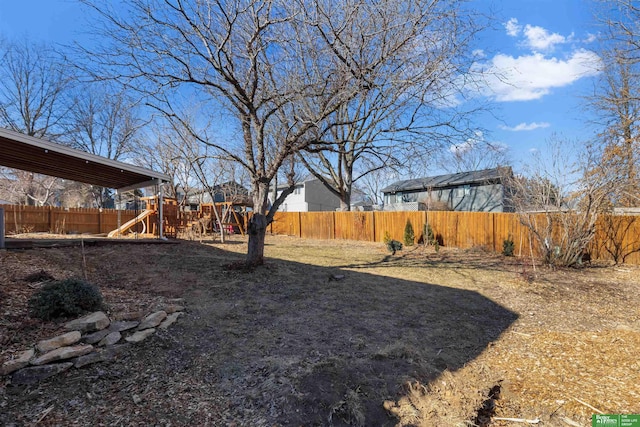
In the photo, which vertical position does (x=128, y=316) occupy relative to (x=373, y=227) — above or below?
below

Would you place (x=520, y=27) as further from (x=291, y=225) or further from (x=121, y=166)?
(x=291, y=225)

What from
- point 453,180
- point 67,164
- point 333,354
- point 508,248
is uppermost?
point 453,180

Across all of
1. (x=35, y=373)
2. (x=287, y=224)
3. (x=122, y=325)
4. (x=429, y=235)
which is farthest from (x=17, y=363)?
(x=287, y=224)

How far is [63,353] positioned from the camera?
2619 millimetres

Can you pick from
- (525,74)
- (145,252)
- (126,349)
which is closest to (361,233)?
(145,252)

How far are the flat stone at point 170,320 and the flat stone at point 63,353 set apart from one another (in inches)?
31.7

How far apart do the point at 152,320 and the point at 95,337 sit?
626mm

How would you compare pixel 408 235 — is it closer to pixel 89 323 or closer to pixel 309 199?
pixel 89 323

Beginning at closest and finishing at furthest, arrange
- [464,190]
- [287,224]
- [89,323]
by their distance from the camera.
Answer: [89,323], [287,224], [464,190]

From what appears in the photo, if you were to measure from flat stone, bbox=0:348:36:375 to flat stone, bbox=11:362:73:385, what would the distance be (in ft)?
0.15

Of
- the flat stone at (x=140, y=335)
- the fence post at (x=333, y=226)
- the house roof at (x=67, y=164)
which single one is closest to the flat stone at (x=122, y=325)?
the flat stone at (x=140, y=335)

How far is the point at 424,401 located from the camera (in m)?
2.37

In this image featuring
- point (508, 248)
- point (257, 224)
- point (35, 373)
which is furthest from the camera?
point (508, 248)

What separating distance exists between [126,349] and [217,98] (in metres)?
5.41
